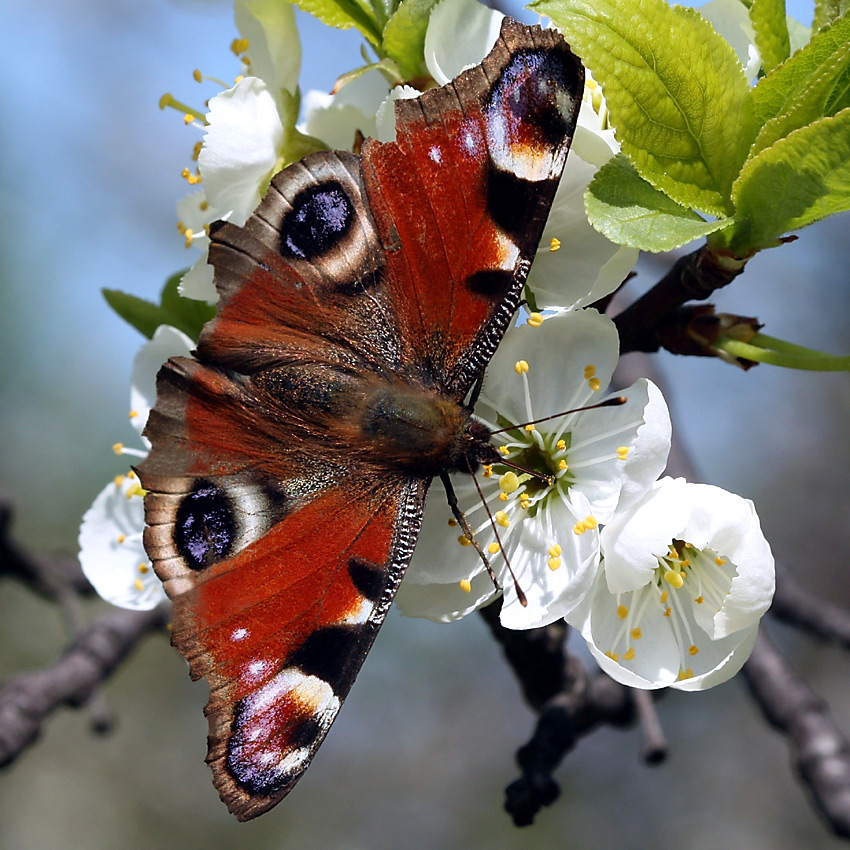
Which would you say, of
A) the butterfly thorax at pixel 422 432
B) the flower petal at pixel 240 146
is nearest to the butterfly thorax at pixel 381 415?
the butterfly thorax at pixel 422 432

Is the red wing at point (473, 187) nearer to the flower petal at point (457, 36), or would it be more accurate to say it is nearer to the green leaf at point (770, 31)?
the flower petal at point (457, 36)

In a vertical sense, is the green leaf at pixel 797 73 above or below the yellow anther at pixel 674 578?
above

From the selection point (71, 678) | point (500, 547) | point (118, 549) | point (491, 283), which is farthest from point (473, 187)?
point (71, 678)

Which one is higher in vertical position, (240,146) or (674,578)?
(240,146)

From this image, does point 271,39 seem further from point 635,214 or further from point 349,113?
point 635,214

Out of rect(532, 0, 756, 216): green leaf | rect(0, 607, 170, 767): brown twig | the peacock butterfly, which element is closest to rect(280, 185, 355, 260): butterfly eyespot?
the peacock butterfly

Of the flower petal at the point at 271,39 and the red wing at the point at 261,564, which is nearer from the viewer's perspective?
the red wing at the point at 261,564

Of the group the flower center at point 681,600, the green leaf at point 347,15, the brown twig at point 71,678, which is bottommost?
the flower center at point 681,600
